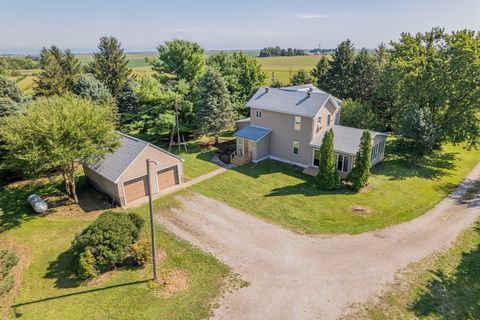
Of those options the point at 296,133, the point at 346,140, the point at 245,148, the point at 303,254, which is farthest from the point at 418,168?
the point at 303,254

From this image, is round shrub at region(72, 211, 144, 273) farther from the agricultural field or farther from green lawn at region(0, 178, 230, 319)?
the agricultural field

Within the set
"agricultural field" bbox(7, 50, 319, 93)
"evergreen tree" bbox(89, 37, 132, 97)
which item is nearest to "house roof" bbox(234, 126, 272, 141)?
"agricultural field" bbox(7, 50, 319, 93)

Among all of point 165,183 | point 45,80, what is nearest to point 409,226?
point 165,183

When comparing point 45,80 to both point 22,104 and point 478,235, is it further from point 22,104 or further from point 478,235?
point 478,235

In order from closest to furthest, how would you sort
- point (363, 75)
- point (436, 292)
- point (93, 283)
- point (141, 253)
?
point (436, 292) < point (93, 283) < point (141, 253) < point (363, 75)

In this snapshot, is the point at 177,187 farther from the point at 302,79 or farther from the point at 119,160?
the point at 302,79

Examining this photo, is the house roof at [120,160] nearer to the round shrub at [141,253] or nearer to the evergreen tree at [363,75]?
the round shrub at [141,253]
